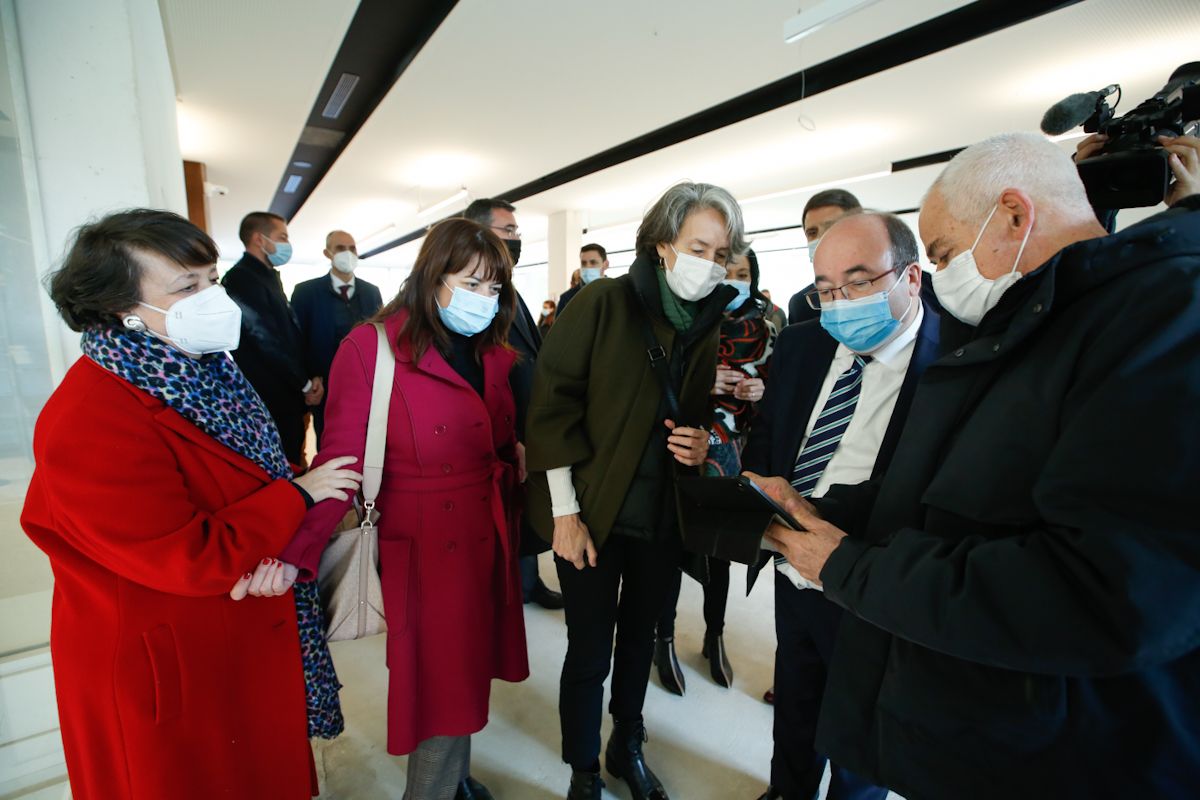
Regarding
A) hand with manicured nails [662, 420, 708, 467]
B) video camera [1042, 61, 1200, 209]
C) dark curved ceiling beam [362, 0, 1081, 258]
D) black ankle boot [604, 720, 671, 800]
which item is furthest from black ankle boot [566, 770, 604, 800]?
dark curved ceiling beam [362, 0, 1081, 258]

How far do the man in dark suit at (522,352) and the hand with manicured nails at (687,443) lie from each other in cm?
44

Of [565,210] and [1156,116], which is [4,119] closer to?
[1156,116]

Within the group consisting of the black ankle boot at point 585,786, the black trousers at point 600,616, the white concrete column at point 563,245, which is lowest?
the black ankle boot at point 585,786

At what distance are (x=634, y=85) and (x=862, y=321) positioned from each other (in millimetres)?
4119

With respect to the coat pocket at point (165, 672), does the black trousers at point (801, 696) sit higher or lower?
lower

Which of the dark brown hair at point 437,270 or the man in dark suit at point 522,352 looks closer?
the dark brown hair at point 437,270

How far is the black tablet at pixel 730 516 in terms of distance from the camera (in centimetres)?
87

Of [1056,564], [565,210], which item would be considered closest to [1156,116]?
[1056,564]

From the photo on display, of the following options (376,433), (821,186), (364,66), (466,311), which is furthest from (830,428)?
(821,186)

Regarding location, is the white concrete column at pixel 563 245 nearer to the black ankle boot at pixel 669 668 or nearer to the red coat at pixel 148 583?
the black ankle boot at pixel 669 668

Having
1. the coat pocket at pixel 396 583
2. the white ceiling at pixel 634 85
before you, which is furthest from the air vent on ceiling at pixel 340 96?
the coat pocket at pixel 396 583

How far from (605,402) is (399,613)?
2.28 ft

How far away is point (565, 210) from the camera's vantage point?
29.3 feet

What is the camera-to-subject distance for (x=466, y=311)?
50.6 inches
